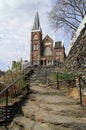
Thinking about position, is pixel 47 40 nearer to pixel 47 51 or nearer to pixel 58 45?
pixel 47 51

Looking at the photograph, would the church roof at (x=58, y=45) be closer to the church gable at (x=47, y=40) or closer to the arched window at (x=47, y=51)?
the church gable at (x=47, y=40)

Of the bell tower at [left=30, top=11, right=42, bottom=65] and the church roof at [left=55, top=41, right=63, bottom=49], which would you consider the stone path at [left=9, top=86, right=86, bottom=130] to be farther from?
the church roof at [left=55, top=41, right=63, bottom=49]

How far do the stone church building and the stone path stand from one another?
Result: 199 feet

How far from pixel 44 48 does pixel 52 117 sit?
69.1m

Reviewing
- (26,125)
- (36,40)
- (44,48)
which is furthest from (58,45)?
(26,125)

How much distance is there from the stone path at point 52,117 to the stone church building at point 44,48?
199 feet

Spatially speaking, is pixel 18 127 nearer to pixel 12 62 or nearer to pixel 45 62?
pixel 12 62

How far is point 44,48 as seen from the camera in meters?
76.2

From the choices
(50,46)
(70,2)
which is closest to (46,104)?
(70,2)

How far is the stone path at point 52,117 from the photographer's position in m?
6.83

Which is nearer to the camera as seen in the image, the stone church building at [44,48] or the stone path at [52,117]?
the stone path at [52,117]

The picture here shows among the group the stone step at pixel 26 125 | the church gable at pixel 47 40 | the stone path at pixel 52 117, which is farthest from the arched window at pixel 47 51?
the stone step at pixel 26 125

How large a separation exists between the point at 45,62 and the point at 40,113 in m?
62.5

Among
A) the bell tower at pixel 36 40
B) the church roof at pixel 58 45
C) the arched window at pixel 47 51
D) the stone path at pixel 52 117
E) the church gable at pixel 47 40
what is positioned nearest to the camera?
the stone path at pixel 52 117
